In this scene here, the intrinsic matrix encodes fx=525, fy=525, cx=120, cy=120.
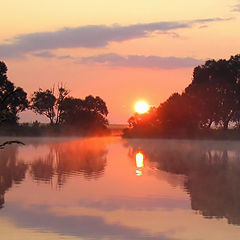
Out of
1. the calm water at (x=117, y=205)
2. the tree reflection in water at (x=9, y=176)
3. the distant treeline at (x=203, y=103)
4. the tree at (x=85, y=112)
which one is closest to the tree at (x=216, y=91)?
the distant treeline at (x=203, y=103)

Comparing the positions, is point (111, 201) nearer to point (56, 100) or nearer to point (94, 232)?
point (94, 232)

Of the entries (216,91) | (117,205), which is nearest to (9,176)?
(117,205)

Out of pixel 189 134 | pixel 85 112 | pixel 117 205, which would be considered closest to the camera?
pixel 117 205

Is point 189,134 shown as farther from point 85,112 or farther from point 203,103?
point 85,112

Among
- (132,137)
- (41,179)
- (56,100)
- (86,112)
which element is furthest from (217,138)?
(41,179)

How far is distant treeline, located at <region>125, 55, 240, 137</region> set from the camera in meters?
99.9

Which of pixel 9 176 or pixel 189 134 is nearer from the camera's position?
pixel 9 176

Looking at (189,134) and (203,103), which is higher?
(203,103)

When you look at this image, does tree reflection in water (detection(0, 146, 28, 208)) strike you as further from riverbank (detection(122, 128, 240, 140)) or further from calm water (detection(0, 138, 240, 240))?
riverbank (detection(122, 128, 240, 140))

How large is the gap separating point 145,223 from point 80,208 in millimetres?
2927

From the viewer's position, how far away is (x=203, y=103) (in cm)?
10050

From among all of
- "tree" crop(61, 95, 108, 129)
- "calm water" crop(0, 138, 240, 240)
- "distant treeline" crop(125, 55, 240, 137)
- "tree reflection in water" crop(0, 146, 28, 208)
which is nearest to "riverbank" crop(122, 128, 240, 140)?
"distant treeline" crop(125, 55, 240, 137)

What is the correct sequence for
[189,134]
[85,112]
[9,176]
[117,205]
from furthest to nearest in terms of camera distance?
[85,112] → [189,134] → [9,176] → [117,205]

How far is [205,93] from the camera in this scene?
328ft
